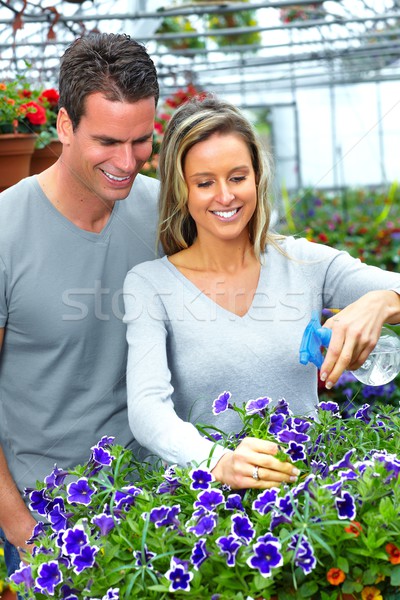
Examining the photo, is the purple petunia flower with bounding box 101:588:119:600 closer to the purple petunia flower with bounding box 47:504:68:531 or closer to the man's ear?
the purple petunia flower with bounding box 47:504:68:531

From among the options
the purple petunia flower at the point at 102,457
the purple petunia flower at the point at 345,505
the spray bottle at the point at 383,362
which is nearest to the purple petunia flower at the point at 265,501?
the purple petunia flower at the point at 345,505

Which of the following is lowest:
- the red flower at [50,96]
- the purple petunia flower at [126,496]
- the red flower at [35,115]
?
the purple petunia flower at [126,496]

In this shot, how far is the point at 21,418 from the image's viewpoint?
1992mm

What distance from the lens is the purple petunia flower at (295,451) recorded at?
1.31 m

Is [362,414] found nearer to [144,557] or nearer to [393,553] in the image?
[393,553]

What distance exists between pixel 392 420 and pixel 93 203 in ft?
2.86

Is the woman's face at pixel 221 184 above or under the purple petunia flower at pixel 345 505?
above

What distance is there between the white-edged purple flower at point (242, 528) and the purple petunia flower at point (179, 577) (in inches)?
3.4

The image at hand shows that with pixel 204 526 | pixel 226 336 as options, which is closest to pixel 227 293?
pixel 226 336

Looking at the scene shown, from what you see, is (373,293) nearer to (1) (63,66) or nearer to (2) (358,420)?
(2) (358,420)

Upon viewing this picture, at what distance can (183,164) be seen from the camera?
5.83 ft

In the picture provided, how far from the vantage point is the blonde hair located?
5.80 feet

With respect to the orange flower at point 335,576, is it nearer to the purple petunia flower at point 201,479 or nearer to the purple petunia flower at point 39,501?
the purple petunia flower at point 201,479

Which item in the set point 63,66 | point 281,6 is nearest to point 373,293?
point 63,66
